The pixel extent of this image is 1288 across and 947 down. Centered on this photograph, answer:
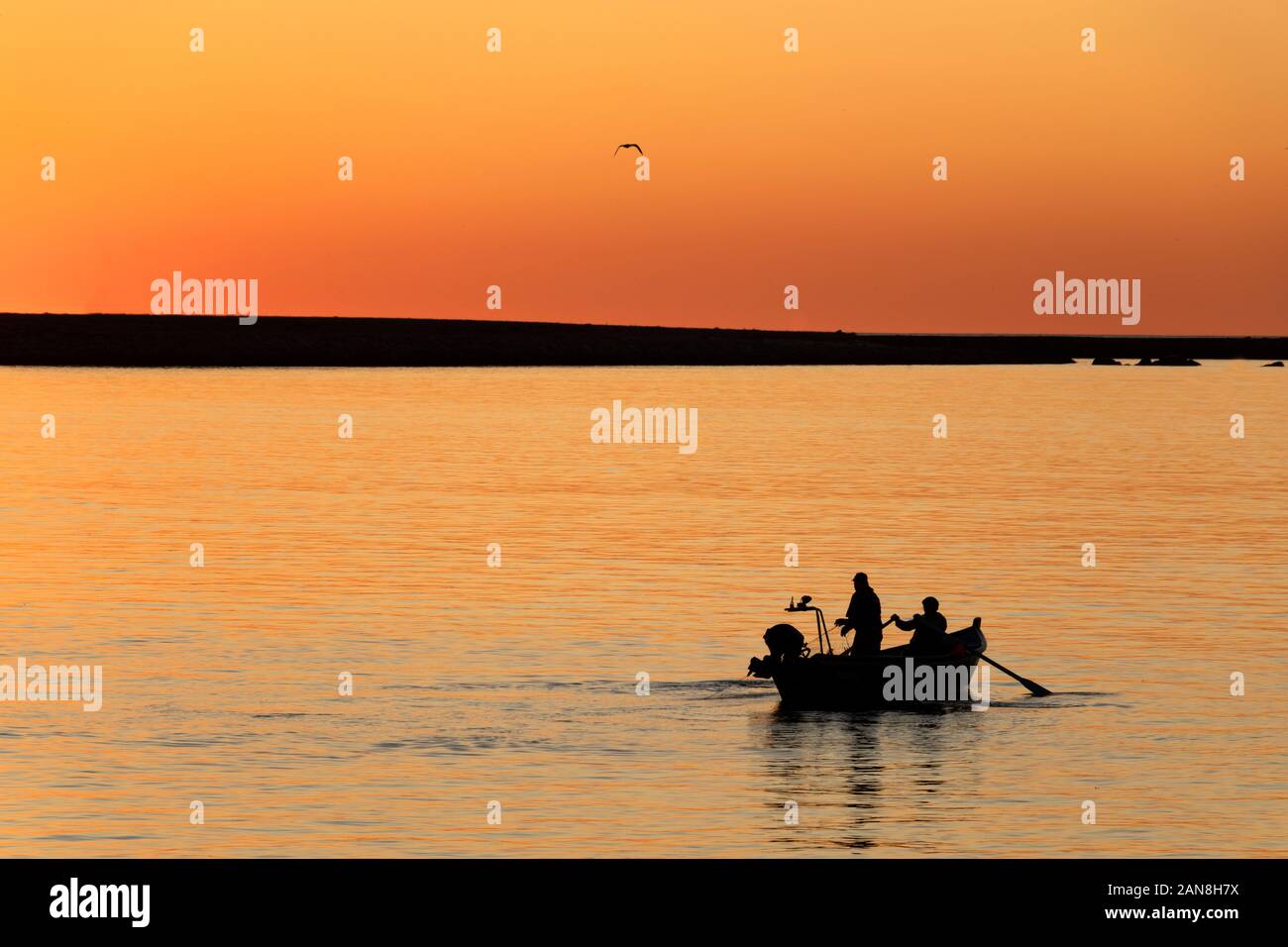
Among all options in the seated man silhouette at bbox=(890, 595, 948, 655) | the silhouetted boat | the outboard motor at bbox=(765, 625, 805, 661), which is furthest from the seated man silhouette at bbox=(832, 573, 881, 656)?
the outboard motor at bbox=(765, 625, 805, 661)

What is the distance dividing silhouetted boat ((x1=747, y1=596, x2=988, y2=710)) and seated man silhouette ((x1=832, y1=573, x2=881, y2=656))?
215 millimetres

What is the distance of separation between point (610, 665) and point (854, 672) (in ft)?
24.7

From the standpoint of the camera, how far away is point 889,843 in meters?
26.0

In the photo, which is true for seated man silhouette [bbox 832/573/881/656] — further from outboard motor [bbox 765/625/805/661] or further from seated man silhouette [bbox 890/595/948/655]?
outboard motor [bbox 765/625/805/661]

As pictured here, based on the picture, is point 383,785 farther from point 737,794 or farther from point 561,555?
point 561,555

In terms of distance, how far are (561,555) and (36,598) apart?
1730 cm

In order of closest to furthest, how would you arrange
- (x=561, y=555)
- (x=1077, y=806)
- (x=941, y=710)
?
(x=1077, y=806) → (x=941, y=710) → (x=561, y=555)

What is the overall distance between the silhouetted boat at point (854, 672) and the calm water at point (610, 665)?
0.48 m

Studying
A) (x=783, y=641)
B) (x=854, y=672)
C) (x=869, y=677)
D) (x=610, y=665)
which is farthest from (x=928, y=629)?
(x=610, y=665)

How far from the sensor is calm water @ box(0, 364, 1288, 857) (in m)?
27.6

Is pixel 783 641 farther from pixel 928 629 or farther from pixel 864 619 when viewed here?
pixel 928 629

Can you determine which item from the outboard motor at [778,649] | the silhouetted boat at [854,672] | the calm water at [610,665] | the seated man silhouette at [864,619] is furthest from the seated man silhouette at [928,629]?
the outboard motor at [778,649]
